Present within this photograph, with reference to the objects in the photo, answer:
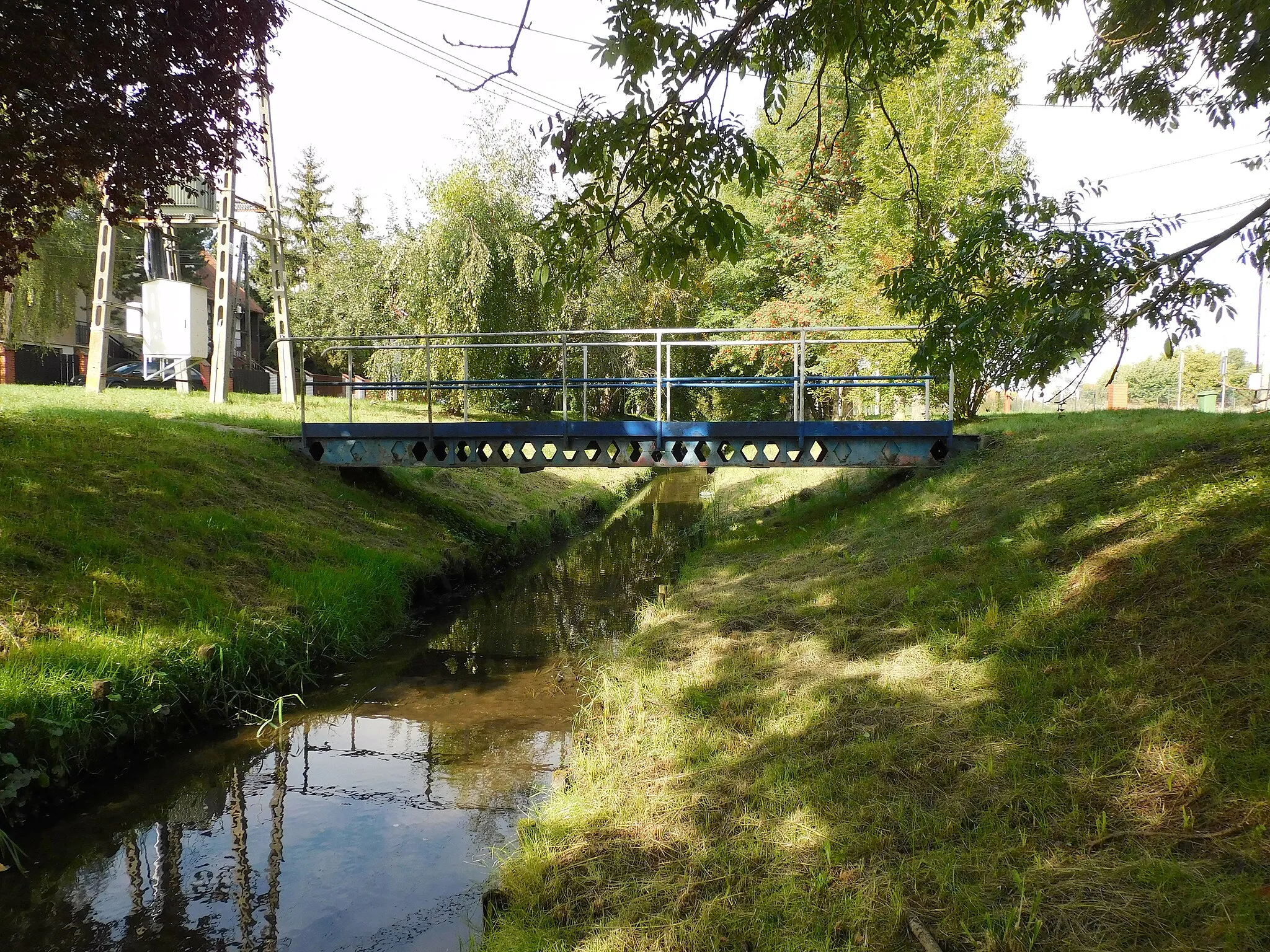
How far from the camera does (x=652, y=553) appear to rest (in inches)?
639

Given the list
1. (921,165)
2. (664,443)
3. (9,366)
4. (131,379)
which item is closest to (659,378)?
(664,443)

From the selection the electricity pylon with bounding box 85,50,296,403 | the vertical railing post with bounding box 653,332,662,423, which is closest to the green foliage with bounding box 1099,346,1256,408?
the vertical railing post with bounding box 653,332,662,423

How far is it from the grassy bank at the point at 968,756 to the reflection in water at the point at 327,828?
0.66 meters

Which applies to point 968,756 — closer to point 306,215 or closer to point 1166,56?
point 1166,56

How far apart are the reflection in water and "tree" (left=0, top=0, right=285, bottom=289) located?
532 cm

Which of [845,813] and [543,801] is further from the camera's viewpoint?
[543,801]

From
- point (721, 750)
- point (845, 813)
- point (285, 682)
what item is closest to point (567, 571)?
point (285, 682)

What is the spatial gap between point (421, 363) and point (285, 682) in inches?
601

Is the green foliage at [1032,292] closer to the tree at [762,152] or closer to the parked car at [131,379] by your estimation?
the tree at [762,152]

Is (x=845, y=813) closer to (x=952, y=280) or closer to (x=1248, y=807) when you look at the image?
(x=1248, y=807)

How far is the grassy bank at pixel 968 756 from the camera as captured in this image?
3.59 metres

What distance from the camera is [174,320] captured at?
17.7 meters

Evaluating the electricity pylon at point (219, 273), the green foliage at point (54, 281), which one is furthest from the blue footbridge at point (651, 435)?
the green foliage at point (54, 281)

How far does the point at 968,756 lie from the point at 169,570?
7.61 meters
